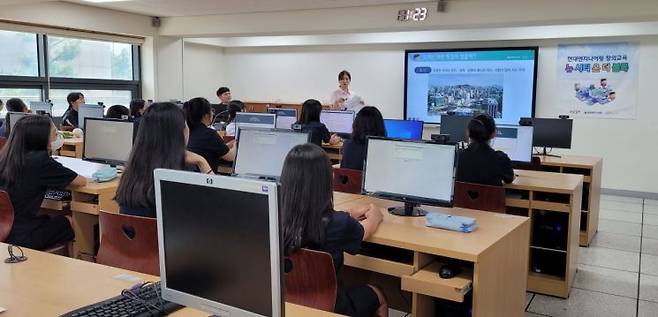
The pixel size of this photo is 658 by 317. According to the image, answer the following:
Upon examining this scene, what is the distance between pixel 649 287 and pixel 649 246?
3.82 ft

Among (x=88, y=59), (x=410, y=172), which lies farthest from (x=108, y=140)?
(x=88, y=59)

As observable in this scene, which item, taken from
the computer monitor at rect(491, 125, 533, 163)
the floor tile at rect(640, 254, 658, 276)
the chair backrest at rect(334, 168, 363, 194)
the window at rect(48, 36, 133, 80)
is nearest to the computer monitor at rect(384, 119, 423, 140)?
the computer monitor at rect(491, 125, 533, 163)

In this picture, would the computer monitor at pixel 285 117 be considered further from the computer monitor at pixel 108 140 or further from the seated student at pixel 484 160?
the seated student at pixel 484 160

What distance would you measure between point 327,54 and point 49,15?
4.07 m

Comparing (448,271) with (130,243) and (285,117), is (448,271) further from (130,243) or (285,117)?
(285,117)

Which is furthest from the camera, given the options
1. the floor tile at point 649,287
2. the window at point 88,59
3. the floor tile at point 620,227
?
the window at point 88,59

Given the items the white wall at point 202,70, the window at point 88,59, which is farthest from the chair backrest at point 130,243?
the white wall at point 202,70

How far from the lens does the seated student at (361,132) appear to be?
3.83 metres

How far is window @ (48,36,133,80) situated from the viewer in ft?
24.2

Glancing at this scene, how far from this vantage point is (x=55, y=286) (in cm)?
172

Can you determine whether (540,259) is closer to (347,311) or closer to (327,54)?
(347,311)

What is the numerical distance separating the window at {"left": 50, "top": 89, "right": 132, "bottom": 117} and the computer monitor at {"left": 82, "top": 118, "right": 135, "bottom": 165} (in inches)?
138

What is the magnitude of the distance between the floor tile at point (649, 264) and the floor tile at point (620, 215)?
1389mm

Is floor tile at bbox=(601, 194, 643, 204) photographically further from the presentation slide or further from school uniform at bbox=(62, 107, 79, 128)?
school uniform at bbox=(62, 107, 79, 128)
